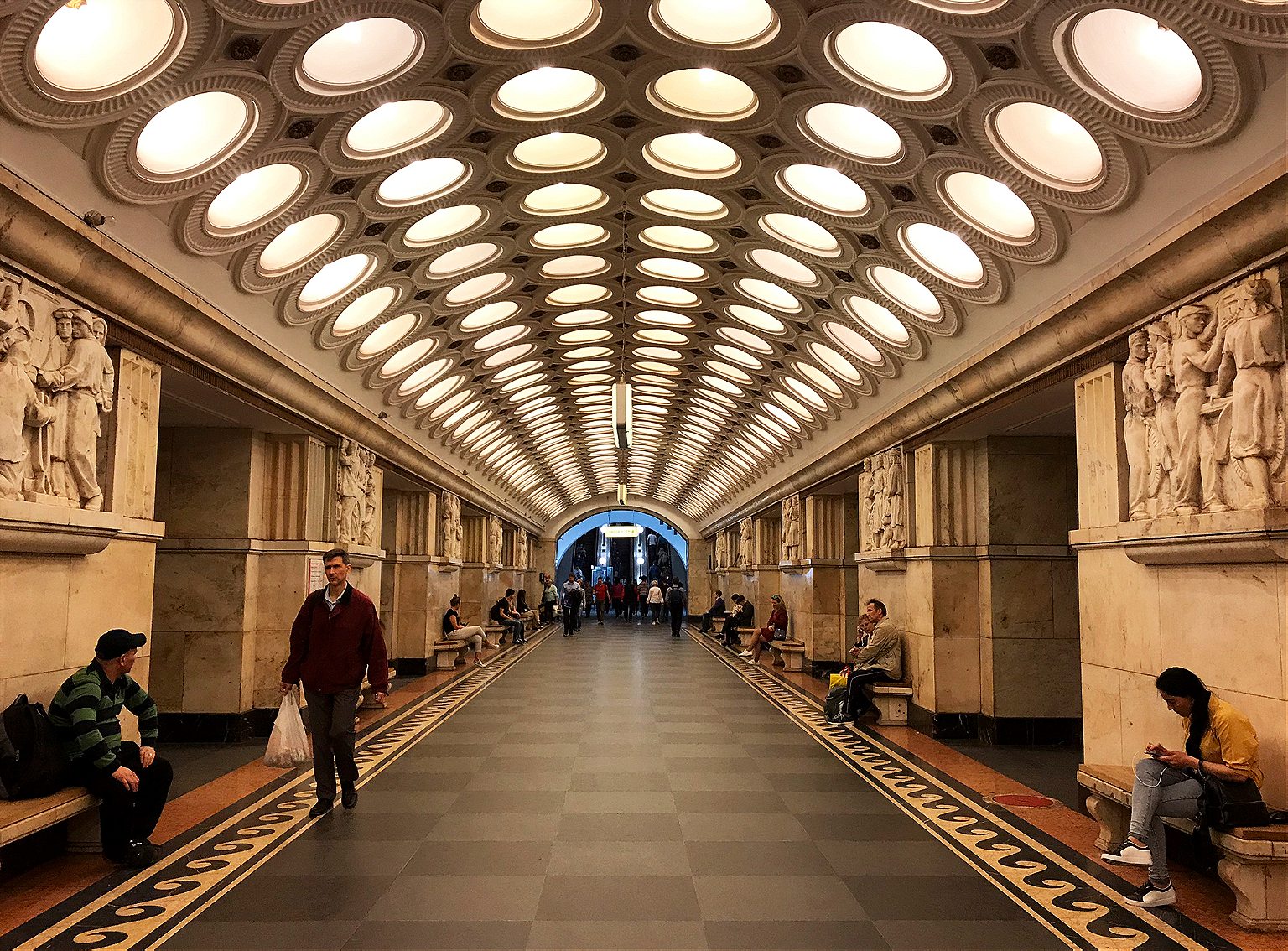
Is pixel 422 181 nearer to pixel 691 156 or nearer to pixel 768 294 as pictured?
pixel 691 156

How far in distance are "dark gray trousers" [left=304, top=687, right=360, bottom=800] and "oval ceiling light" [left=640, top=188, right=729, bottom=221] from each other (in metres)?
5.61

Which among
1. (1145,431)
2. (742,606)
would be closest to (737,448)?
(742,606)

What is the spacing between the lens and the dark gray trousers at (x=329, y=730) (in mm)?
6148

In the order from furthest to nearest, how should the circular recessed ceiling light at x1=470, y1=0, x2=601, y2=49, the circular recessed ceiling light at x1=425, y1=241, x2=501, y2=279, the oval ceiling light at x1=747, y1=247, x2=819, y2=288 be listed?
the oval ceiling light at x1=747, y1=247, x2=819, y2=288 → the circular recessed ceiling light at x1=425, y1=241, x2=501, y2=279 → the circular recessed ceiling light at x1=470, y1=0, x2=601, y2=49

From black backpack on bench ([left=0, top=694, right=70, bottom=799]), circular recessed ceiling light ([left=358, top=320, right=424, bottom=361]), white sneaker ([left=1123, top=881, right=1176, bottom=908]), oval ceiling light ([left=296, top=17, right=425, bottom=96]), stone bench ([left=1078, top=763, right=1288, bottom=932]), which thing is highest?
oval ceiling light ([left=296, top=17, right=425, bottom=96])

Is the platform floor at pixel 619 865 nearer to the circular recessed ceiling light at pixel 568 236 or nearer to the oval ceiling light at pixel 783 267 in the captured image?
the oval ceiling light at pixel 783 267

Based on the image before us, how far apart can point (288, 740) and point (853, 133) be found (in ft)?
19.4

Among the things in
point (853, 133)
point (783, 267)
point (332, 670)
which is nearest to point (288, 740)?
point (332, 670)

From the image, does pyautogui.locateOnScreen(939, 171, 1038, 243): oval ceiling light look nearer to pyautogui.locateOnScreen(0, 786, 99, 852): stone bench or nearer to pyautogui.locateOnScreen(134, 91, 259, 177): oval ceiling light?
pyautogui.locateOnScreen(134, 91, 259, 177): oval ceiling light

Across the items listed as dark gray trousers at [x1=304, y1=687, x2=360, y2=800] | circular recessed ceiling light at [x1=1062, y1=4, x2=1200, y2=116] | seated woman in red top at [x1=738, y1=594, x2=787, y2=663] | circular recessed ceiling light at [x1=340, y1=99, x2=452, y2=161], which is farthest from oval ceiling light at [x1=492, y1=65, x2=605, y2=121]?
seated woman in red top at [x1=738, y1=594, x2=787, y2=663]

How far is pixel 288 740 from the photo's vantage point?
6.47 metres

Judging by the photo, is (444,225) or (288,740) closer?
(288,740)

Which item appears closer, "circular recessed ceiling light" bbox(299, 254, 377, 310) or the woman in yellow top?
the woman in yellow top

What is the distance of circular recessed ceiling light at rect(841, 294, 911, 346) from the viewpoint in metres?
9.95
